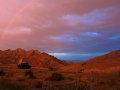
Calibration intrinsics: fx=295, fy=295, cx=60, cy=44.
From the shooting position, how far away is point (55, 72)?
46.2 metres

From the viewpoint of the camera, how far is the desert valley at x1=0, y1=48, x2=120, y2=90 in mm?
24969

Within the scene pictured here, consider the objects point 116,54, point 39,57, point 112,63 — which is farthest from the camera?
point 39,57

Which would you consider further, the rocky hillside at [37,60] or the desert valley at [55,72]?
the rocky hillside at [37,60]

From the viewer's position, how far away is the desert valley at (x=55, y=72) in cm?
2497

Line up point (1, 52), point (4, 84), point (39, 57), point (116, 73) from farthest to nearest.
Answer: point (1, 52)
point (39, 57)
point (116, 73)
point (4, 84)

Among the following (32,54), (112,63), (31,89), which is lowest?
(31,89)

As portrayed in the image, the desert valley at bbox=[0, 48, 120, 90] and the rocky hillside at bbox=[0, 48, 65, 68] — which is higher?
the rocky hillside at bbox=[0, 48, 65, 68]

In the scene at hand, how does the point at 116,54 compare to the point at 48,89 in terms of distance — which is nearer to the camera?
the point at 48,89

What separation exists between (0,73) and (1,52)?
10444 cm

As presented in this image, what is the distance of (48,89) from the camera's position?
64.4 ft

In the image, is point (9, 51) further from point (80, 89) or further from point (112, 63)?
point (80, 89)

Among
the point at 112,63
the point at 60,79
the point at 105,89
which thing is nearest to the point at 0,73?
the point at 60,79

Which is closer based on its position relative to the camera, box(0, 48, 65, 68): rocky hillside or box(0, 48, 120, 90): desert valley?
box(0, 48, 120, 90): desert valley

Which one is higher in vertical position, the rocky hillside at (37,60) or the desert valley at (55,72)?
the rocky hillside at (37,60)
